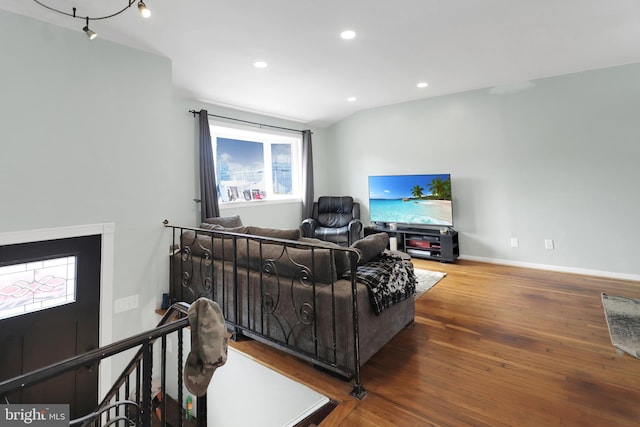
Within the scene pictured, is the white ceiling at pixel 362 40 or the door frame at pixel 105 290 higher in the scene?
the white ceiling at pixel 362 40

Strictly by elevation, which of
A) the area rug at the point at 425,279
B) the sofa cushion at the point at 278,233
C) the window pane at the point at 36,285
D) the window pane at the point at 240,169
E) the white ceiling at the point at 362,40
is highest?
the white ceiling at the point at 362,40

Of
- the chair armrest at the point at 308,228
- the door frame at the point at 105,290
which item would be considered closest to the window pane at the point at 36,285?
the door frame at the point at 105,290

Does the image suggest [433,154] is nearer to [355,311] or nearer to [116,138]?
[355,311]

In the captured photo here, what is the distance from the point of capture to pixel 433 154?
16.9 feet

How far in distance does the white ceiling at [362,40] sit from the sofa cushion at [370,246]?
79.0 inches

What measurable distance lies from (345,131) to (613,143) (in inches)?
165

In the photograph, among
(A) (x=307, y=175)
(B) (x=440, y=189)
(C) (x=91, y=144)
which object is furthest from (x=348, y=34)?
(A) (x=307, y=175)

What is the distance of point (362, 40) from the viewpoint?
3.05 m

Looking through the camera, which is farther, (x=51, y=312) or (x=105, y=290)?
(x=105, y=290)

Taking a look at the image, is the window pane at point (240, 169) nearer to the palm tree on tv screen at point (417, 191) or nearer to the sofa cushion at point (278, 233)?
the sofa cushion at point (278, 233)

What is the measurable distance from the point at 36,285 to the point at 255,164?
11.7ft

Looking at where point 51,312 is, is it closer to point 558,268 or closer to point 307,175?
point 307,175

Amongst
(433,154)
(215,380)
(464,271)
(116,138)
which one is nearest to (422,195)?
(433,154)

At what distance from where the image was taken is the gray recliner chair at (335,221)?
527 cm
